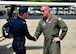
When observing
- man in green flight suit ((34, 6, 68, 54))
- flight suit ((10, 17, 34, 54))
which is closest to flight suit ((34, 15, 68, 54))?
man in green flight suit ((34, 6, 68, 54))

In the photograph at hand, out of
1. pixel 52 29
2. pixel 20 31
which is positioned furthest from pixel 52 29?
pixel 20 31

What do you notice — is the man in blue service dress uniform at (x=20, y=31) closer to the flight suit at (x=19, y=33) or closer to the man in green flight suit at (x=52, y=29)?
the flight suit at (x=19, y=33)

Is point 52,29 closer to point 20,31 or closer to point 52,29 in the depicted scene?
point 52,29

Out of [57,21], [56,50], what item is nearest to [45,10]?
[57,21]

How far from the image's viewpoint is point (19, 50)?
24.6 ft

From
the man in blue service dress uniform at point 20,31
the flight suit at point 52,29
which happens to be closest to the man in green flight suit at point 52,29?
the flight suit at point 52,29

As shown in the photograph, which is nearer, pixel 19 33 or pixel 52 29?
pixel 19 33

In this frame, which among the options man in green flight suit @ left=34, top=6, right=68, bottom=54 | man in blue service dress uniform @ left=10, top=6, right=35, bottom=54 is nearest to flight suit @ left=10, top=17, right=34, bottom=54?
man in blue service dress uniform @ left=10, top=6, right=35, bottom=54

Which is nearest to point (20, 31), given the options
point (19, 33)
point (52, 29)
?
point (19, 33)

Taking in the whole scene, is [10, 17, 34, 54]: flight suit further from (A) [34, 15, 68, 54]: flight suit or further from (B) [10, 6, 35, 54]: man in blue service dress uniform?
(A) [34, 15, 68, 54]: flight suit

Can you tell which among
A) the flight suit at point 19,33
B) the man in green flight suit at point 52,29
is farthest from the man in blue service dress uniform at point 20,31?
the man in green flight suit at point 52,29

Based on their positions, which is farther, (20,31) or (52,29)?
(52,29)

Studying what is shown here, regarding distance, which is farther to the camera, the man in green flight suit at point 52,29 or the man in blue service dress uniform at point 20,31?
the man in green flight suit at point 52,29

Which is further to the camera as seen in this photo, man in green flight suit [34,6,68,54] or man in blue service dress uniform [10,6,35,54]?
man in green flight suit [34,6,68,54]
